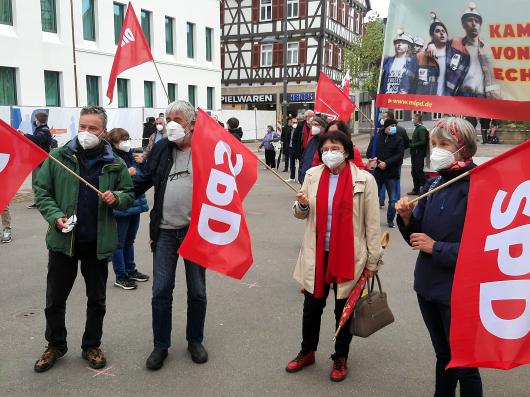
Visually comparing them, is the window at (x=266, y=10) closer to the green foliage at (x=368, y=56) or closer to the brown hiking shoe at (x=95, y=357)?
the green foliage at (x=368, y=56)

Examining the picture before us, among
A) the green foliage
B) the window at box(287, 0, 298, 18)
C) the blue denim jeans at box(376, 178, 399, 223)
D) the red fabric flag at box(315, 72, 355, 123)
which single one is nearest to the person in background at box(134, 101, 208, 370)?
the red fabric flag at box(315, 72, 355, 123)

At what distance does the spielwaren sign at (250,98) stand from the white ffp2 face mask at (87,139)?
37.1 metres

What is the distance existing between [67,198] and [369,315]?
7.13 feet

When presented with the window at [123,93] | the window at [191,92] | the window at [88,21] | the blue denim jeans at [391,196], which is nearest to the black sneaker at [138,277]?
the blue denim jeans at [391,196]

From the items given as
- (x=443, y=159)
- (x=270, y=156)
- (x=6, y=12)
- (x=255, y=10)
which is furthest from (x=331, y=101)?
(x=255, y=10)

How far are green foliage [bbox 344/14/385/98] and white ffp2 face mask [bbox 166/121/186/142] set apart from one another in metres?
33.3

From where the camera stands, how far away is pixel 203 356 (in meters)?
4.05

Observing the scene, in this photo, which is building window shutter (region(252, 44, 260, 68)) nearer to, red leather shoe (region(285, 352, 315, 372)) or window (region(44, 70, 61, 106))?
window (region(44, 70, 61, 106))

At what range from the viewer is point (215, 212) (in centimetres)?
366

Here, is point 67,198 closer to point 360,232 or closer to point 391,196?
point 360,232

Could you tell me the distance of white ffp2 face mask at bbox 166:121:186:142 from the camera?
3805 millimetres

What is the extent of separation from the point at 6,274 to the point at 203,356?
332 centimetres

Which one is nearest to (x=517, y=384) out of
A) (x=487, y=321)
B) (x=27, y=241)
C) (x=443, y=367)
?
(x=443, y=367)

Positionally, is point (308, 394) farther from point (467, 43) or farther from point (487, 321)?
point (467, 43)
